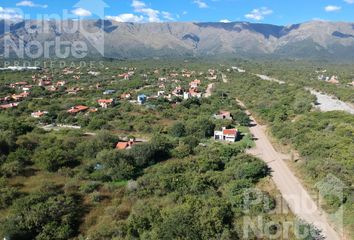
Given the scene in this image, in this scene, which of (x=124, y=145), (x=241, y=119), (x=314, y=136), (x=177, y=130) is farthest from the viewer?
(x=241, y=119)

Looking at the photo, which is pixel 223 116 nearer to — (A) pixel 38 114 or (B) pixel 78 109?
(B) pixel 78 109

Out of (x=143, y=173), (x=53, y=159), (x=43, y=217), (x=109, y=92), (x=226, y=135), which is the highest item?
(x=226, y=135)

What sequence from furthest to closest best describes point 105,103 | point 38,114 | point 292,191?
point 105,103 → point 38,114 → point 292,191

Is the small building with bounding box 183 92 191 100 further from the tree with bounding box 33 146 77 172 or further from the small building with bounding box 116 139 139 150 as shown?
A: the tree with bounding box 33 146 77 172

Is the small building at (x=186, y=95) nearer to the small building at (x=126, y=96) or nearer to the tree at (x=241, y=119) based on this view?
the small building at (x=126, y=96)

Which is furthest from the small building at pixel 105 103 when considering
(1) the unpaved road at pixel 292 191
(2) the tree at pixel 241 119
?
(1) the unpaved road at pixel 292 191

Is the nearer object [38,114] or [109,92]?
[38,114]

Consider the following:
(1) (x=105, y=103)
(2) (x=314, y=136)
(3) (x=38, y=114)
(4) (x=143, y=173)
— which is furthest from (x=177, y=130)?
(3) (x=38, y=114)

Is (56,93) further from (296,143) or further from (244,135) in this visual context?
(296,143)
